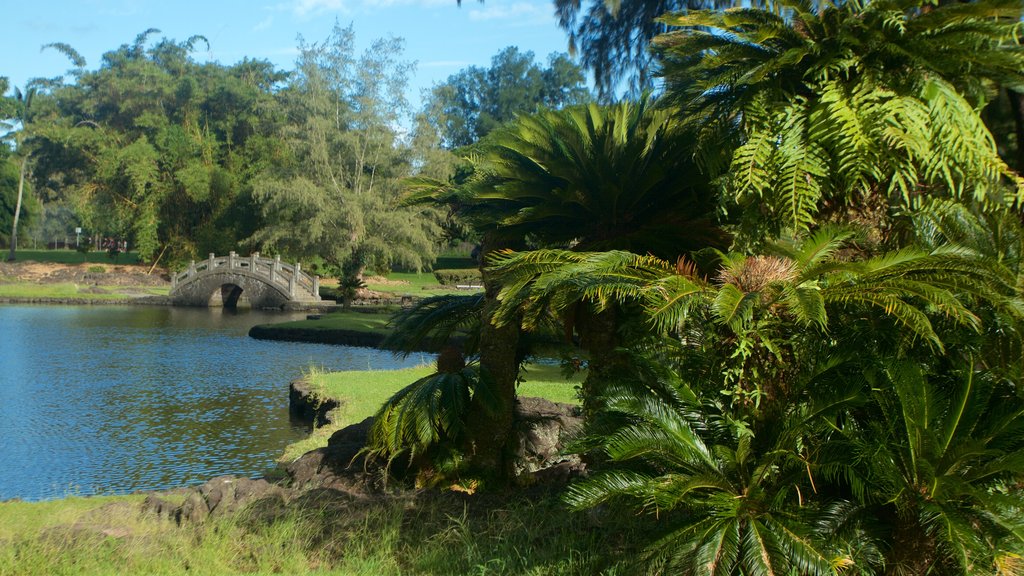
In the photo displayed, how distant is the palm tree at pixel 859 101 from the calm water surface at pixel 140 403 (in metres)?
8.15

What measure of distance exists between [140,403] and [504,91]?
67.1 meters

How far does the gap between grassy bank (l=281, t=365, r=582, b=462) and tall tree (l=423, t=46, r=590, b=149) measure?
59.4 metres

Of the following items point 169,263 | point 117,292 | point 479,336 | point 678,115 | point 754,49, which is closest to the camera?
point 754,49

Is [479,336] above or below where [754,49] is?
below

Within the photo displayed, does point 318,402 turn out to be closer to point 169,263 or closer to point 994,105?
point 994,105

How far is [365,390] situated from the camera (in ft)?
48.2

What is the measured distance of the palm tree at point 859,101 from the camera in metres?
5.02

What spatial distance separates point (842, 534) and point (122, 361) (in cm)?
2007

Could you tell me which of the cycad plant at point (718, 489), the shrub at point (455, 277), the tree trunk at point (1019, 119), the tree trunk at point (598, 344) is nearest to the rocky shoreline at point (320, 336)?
the tree trunk at point (598, 344)

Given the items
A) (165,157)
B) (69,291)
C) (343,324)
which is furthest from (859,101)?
(165,157)

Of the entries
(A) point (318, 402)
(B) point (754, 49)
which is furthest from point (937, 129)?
(A) point (318, 402)

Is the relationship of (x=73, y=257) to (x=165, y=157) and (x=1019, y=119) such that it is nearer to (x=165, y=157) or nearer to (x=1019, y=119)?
(x=165, y=157)

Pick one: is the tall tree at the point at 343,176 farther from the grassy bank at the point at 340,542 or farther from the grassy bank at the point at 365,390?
the grassy bank at the point at 340,542

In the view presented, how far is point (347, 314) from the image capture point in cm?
3222
